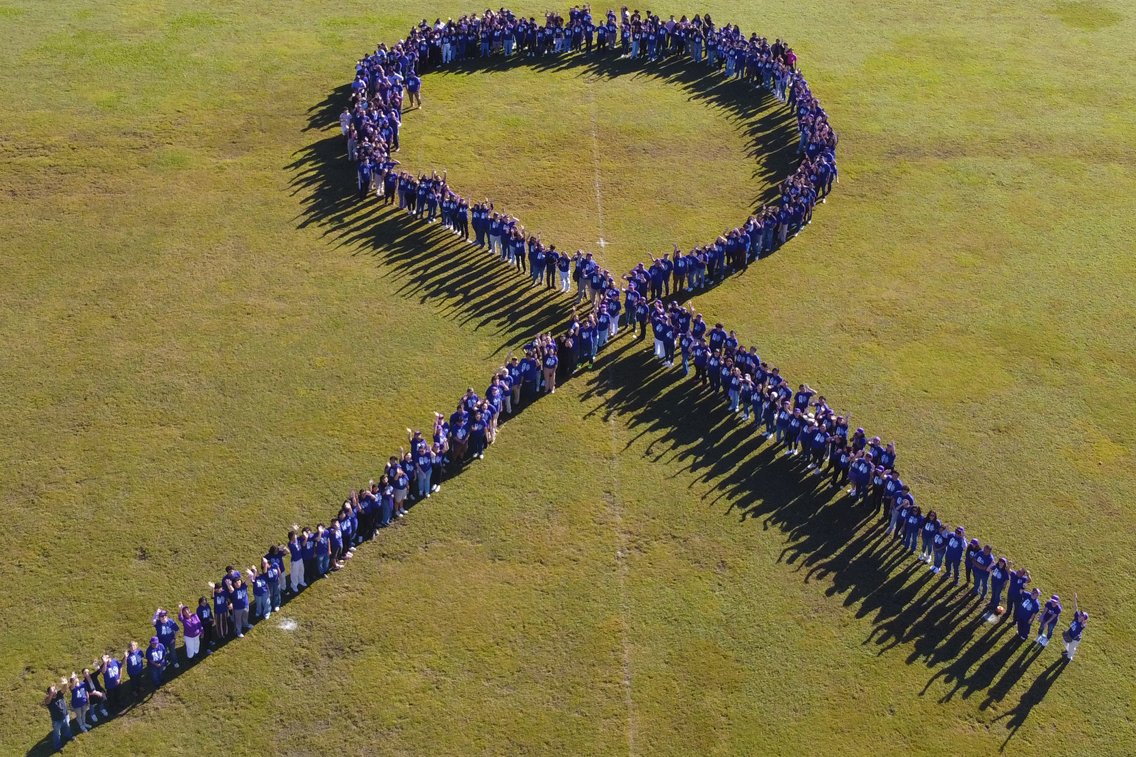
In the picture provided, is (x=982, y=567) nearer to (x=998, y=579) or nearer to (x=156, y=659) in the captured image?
(x=998, y=579)

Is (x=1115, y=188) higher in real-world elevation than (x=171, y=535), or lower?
higher

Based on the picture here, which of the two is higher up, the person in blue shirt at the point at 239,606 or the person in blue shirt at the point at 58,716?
the person in blue shirt at the point at 239,606

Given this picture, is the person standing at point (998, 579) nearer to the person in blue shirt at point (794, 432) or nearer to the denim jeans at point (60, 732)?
the person in blue shirt at point (794, 432)

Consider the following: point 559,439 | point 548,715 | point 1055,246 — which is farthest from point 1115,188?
point 548,715

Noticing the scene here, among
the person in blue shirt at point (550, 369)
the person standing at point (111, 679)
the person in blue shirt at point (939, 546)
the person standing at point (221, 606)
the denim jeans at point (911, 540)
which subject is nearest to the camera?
the person standing at point (111, 679)

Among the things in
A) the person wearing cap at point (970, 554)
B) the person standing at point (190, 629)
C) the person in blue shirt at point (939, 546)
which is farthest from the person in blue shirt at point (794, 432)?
the person standing at point (190, 629)

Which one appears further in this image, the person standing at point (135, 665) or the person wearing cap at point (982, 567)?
the person wearing cap at point (982, 567)

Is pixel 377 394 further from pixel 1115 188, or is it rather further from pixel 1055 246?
pixel 1115 188
